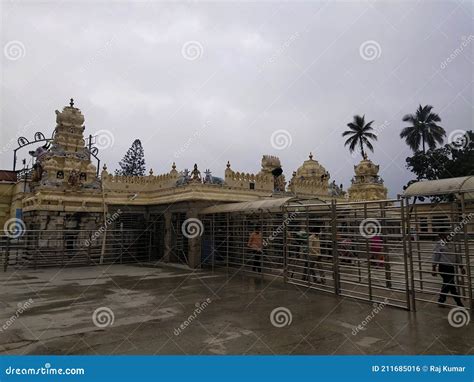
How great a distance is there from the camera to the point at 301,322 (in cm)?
580

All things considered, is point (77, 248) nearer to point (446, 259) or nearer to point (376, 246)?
point (376, 246)

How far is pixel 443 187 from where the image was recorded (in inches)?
255

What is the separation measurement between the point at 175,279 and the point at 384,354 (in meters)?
7.11

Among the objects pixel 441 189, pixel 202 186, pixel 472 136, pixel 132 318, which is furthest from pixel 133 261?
pixel 472 136

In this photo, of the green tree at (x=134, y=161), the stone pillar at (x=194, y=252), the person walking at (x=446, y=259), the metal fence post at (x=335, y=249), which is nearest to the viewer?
the person walking at (x=446, y=259)

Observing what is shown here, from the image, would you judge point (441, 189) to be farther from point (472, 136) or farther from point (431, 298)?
point (472, 136)

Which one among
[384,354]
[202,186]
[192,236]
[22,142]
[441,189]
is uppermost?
[22,142]

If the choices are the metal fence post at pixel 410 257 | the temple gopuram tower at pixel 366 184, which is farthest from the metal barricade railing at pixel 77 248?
the temple gopuram tower at pixel 366 184

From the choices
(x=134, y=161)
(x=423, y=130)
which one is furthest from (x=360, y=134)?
(x=134, y=161)

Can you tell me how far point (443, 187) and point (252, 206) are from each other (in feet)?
18.7

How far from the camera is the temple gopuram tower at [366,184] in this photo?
28109 millimetres

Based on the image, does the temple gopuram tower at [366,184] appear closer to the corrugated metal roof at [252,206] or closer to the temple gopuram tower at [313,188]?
the temple gopuram tower at [313,188]

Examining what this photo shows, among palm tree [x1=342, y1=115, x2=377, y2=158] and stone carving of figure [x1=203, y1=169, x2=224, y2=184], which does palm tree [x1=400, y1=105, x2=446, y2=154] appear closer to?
palm tree [x1=342, y1=115, x2=377, y2=158]

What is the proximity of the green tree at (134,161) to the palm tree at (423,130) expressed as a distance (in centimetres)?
2964
